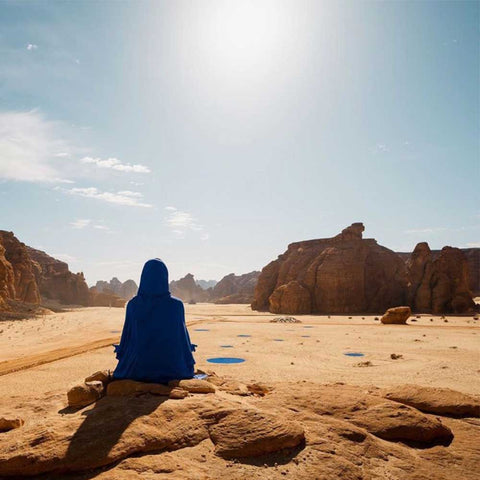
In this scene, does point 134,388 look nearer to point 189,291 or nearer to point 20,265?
point 20,265

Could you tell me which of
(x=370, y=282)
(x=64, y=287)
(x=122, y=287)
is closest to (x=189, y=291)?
(x=122, y=287)

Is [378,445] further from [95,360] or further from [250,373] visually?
[95,360]

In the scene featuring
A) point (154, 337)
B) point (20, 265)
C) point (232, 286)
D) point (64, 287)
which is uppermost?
point (20, 265)

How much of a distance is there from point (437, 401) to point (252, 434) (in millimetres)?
3610

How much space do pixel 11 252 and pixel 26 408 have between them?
57418 millimetres

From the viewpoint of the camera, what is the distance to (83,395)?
16.9 ft

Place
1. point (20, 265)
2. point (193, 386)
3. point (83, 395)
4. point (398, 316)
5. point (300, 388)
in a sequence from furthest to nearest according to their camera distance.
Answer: point (20, 265) → point (398, 316) → point (300, 388) → point (193, 386) → point (83, 395)

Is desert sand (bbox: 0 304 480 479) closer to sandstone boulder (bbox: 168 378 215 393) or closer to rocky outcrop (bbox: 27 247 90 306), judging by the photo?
sandstone boulder (bbox: 168 378 215 393)

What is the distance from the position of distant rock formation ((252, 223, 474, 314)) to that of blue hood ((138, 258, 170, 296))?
130 ft

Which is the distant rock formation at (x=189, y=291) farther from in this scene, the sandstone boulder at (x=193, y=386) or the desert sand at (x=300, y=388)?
the sandstone boulder at (x=193, y=386)

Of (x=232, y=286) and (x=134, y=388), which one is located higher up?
(x=232, y=286)

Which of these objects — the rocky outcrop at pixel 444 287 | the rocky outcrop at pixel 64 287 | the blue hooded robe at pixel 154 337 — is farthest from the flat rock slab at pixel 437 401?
the rocky outcrop at pixel 64 287

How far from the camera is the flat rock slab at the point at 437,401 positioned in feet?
18.0

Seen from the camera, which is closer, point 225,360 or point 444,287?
point 225,360
